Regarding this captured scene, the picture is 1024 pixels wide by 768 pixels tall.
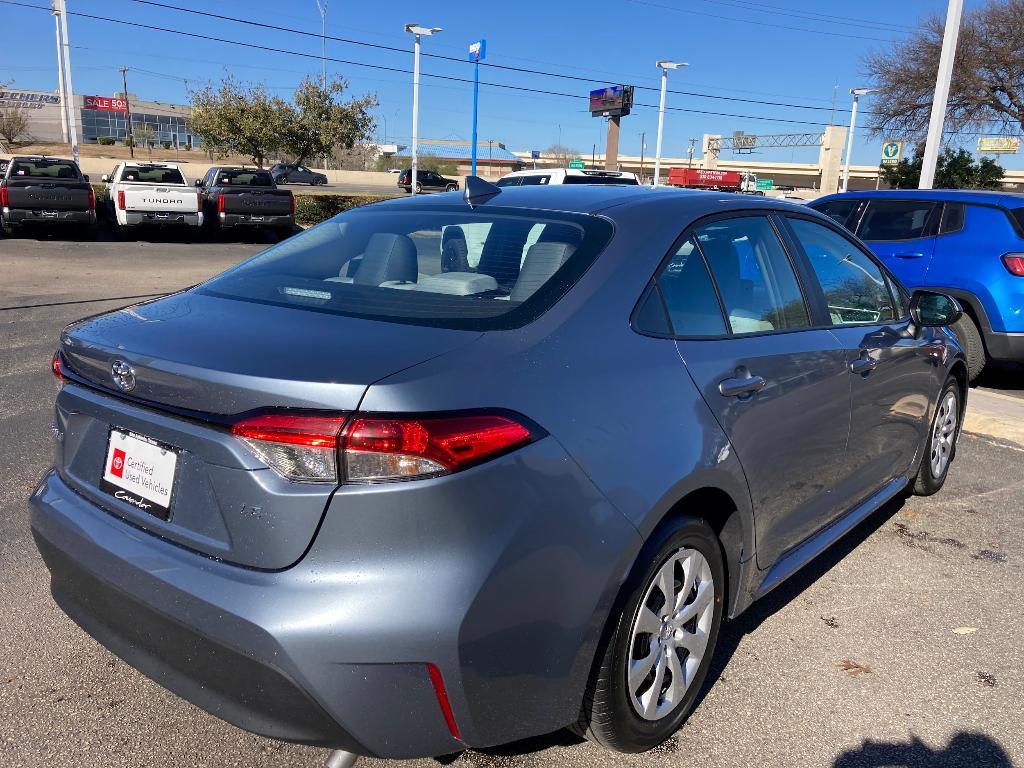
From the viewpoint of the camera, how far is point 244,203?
1973 centimetres

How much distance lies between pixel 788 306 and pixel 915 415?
4.85 feet

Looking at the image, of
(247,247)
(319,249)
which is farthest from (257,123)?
(319,249)

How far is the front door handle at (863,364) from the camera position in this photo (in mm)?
3436

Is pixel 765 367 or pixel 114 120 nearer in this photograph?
pixel 765 367

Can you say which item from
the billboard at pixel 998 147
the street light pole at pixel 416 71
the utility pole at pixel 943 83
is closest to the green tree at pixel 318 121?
the street light pole at pixel 416 71

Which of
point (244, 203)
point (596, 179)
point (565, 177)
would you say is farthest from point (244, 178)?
point (565, 177)

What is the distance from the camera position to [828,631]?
11.0 feet

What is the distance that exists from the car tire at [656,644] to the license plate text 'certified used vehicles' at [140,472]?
1205 millimetres

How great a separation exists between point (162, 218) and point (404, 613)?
18592mm

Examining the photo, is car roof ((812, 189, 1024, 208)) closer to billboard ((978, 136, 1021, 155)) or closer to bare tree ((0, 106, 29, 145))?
billboard ((978, 136, 1021, 155))

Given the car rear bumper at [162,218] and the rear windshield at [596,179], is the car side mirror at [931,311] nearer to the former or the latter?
the rear windshield at [596,179]

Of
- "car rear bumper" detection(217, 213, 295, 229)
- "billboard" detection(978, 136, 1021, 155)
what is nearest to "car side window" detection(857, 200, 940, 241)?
"car rear bumper" detection(217, 213, 295, 229)

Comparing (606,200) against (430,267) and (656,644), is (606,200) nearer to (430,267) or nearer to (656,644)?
(430,267)

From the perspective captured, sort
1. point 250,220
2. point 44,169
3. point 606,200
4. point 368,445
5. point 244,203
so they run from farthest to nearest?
point 250,220
point 244,203
point 44,169
point 606,200
point 368,445
